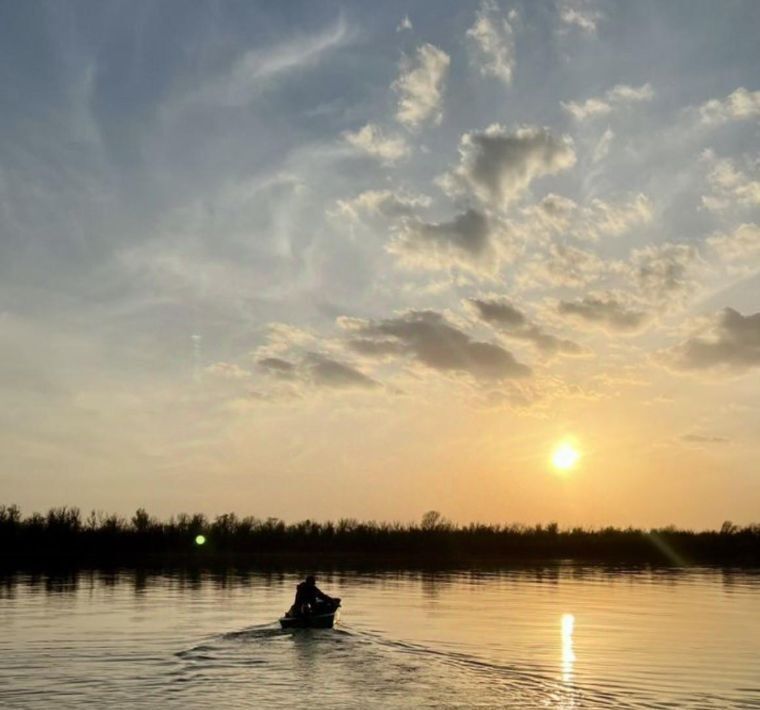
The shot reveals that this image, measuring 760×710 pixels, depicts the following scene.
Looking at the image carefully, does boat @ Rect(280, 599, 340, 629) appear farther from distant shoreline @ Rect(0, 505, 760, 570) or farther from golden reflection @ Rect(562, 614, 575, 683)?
distant shoreline @ Rect(0, 505, 760, 570)

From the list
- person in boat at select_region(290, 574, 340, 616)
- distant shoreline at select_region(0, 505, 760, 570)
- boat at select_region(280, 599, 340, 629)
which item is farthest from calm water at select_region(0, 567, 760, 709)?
distant shoreline at select_region(0, 505, 760, 570)

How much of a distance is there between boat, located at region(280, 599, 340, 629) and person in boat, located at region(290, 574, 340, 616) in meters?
0.05

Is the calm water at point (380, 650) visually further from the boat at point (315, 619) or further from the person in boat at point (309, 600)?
the person in boat at point (309, 600)

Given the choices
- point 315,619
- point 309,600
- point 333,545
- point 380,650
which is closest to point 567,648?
point 380,650

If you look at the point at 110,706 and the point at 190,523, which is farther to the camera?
the point at 190,523

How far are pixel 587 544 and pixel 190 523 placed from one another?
62.1 metres

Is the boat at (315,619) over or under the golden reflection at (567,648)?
over

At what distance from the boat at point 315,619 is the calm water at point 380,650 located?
754 millimetres

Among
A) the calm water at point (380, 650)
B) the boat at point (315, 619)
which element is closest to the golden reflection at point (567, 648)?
the calm water at point (380, 650)

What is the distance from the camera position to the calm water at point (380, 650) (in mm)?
27672

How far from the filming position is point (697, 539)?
144m

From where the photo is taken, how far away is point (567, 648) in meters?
39.7

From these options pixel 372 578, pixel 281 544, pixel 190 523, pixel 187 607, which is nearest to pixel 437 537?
pixel 281 544

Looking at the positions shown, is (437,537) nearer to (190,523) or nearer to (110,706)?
(190,523)
